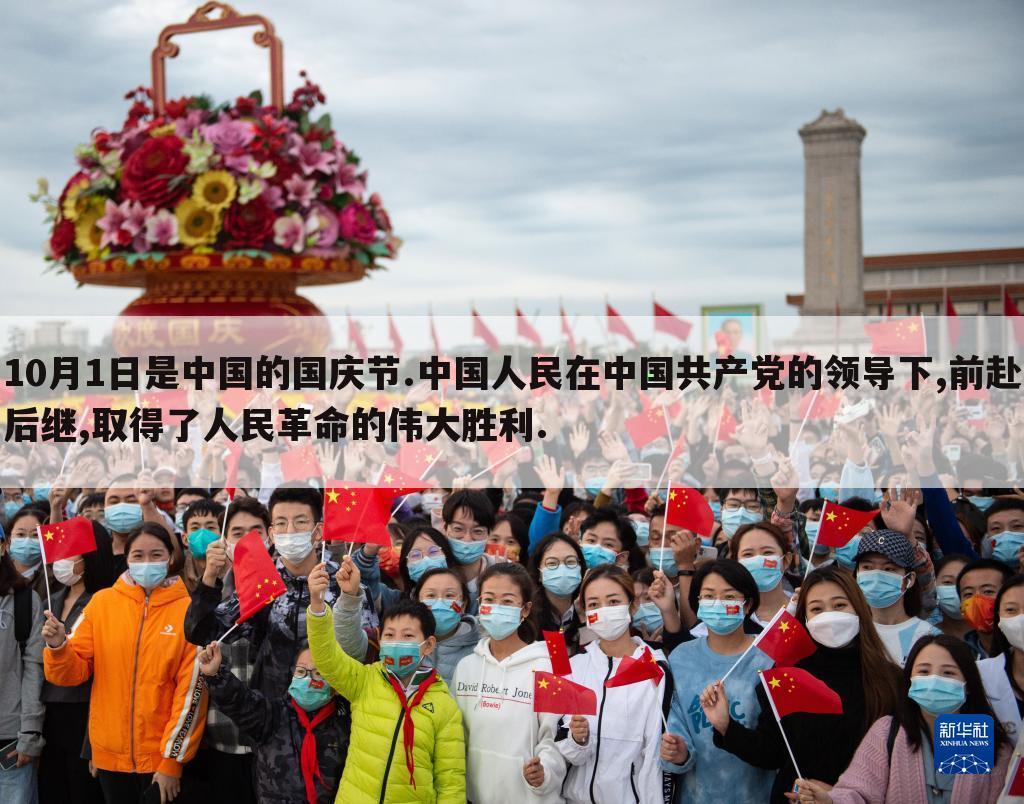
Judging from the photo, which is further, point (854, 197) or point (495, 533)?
point (854, 197)

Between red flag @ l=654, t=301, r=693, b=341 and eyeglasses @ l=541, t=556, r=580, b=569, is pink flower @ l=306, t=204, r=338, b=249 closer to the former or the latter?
red flag @ l=654, t=301, r=693, b=341

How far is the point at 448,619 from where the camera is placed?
4684mm

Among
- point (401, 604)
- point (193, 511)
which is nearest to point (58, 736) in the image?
point (193, 511)

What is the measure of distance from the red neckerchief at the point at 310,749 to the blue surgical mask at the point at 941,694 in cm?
208

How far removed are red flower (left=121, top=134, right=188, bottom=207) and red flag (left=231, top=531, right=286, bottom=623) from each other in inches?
267

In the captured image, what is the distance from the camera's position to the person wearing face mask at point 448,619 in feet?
15.3

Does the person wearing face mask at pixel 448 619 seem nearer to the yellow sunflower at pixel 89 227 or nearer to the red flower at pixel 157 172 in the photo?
the red flower at pixel 157 172

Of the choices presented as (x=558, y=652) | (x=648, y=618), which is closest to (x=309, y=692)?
(x=558, y=652)

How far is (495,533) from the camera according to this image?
237 inches

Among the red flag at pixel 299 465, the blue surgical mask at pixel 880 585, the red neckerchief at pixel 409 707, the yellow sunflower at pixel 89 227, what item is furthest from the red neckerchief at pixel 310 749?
the yellow sunflower at pixel 89 227

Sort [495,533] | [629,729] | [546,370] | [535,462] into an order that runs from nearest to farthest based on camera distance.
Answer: [629,729], [495,533], [546,370], [535,462]

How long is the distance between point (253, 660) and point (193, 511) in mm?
1481

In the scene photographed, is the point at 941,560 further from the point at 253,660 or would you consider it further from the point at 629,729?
the point at 253,660

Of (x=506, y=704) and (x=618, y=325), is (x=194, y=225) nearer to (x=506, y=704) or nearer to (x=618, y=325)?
(x=618, y=325)
